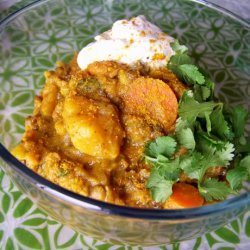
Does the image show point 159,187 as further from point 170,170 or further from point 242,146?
point 242,146

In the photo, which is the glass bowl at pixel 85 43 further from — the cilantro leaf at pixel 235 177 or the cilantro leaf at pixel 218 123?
the cilantro leaf at pixel 218 123

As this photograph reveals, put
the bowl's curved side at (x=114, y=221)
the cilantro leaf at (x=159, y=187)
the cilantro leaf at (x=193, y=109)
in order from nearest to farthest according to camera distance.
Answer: the bowl's curved side at (x=114, y=221), the cilantro leaf at (x=159, y=187), the cilantro leaf at (x=193, y=109)

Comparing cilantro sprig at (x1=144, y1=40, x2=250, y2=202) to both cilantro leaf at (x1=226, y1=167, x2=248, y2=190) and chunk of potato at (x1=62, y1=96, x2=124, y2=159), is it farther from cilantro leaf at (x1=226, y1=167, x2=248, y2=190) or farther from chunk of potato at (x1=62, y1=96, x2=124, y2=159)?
chunk of potato at (x1=62, y1=96, x2=124, y2=159)

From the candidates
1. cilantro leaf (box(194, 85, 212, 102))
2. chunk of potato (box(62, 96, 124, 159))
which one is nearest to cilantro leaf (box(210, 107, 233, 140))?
cilantro leaf (box(194, 85, 212, 102))

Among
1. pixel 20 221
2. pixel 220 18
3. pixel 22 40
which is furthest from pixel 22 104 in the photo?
pixel 220 18

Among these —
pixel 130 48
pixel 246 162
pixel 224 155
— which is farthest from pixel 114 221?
pixel 130 48

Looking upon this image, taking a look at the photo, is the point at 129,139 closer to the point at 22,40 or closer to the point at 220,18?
the point at 22,40

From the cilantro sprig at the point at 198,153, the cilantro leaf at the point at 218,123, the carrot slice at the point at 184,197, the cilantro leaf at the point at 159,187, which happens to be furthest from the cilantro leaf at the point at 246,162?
the cilantro leaf at the point at 159,187
